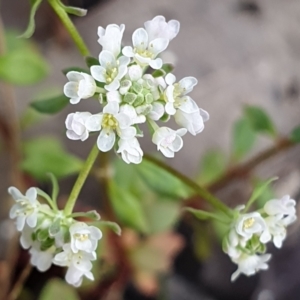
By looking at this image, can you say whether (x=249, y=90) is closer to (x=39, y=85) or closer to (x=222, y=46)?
(x=222, y=46)

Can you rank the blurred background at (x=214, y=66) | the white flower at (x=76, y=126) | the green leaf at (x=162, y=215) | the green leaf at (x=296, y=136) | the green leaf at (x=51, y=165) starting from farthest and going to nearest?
the blurred background at (x=214, y=66) < the green leaf at (x=162, y=215) < the green leaf at (x=51, y=165) < the green leaf at (x=296, y=136) < the white flower at (x=76, y=126)

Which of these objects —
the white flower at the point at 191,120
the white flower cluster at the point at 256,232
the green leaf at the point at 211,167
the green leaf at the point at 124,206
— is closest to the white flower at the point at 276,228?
the white flower cluster at the point at 256,232

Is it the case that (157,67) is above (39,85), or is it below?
below

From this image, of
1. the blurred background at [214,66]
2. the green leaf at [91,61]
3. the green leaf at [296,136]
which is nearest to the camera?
the green leaf at [91,61]

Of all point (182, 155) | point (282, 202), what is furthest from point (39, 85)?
point (282, 202)

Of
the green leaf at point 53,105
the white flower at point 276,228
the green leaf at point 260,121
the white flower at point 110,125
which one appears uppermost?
the green leaf at point 260,121

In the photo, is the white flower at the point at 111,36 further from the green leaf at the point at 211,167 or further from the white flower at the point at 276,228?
the green leaf at the point at 211,167

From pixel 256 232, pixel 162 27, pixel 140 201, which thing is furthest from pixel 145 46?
pixel 140 201
